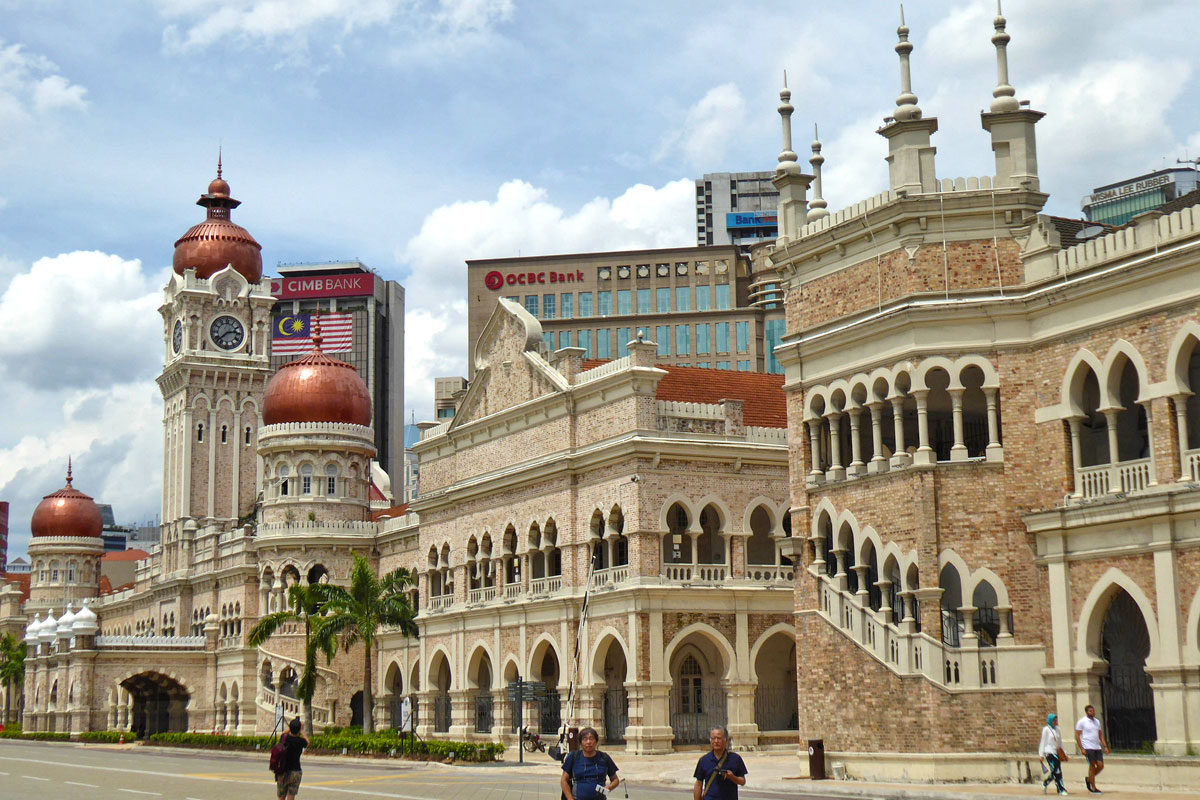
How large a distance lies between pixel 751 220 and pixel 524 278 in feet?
89.0

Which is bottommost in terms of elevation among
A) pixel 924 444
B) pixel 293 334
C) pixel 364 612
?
pixel 364 612

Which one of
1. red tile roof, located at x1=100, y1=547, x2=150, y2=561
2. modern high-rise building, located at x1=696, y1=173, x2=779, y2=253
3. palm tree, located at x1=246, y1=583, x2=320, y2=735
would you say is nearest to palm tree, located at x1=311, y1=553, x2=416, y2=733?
palm tree, located at x1=246, y1=583, x2=320, y2=735

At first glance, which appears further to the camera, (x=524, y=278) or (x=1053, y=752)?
(x=524, y=278)

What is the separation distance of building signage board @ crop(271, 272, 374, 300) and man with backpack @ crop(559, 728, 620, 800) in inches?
6091

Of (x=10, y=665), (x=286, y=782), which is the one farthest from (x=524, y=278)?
(x=286, y=782)

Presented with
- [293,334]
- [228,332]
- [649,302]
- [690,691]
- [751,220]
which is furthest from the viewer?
[293,334]

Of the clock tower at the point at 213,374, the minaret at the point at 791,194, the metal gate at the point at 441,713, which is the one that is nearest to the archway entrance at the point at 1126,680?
the minaret at the point at 791,194

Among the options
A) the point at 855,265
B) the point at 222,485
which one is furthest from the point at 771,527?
the point at 222,485

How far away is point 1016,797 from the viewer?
80.8 feet

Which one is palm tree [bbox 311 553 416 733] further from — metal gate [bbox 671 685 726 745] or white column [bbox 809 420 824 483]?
white column [bbox 809 420 824 483]

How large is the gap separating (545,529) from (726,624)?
721 centimetres

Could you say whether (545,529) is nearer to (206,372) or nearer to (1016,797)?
(1016,797)

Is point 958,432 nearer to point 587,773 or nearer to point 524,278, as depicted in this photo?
point 587,773

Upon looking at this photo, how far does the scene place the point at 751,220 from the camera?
415 ft
